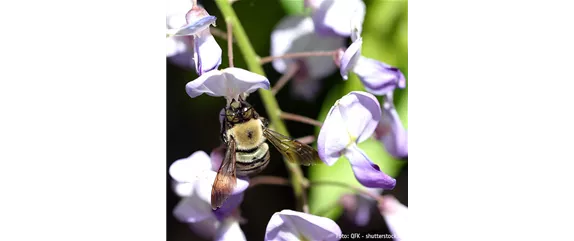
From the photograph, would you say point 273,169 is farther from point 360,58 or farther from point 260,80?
point 260,80

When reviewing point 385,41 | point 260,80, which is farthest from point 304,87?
point 260,80

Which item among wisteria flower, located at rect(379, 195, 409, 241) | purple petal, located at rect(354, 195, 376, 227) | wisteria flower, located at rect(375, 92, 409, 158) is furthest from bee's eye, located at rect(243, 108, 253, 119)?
purple petal, located at rect(354, 195, 376, 227)

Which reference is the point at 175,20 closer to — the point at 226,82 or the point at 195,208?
the point at 226,82

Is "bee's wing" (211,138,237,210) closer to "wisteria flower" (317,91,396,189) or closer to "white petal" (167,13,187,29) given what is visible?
"wisteria flower" (317,91,396,189)

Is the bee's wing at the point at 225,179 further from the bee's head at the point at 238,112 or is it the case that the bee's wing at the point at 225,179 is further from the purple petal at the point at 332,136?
the purple petal at the point at 332,136

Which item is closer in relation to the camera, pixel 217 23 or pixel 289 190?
pixel 217 23

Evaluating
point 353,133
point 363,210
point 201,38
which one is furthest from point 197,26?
point 363,210
